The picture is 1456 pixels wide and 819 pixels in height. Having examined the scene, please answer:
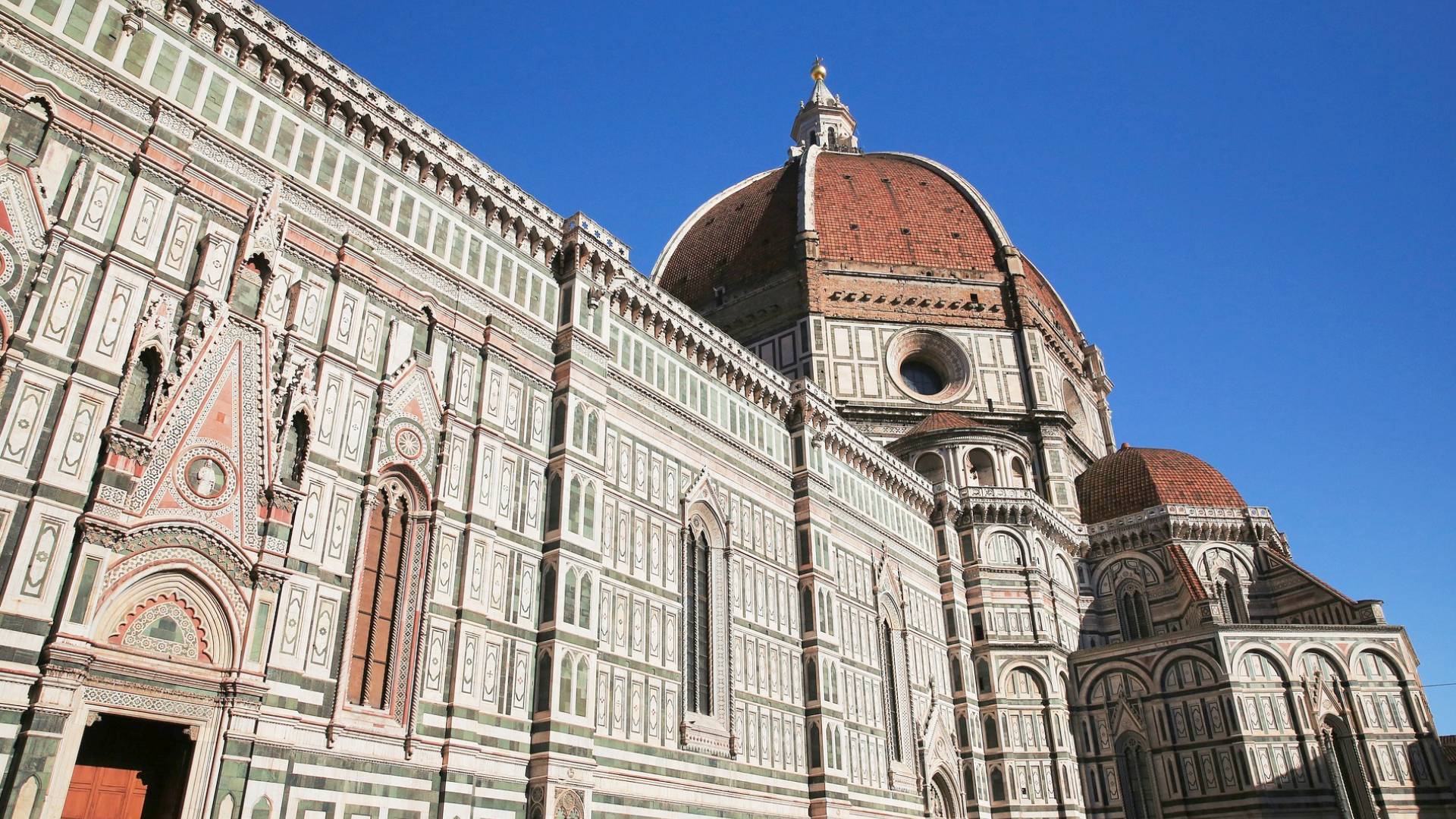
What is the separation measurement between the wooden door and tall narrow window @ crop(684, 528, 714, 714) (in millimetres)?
10374

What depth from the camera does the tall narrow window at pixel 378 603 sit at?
592 inches

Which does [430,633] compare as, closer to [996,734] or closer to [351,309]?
[351,309]

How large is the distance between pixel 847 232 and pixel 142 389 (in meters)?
34.4

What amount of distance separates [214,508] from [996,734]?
23.7m

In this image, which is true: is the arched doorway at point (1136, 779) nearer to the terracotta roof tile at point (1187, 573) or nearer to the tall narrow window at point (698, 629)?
the terracotta roof tile at point (1187, 573)

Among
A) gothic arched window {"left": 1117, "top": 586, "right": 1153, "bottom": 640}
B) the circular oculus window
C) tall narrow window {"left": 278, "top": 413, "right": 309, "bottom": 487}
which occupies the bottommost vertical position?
tall narrow window {"left": 278, "top": 413, "right": 309, "bottom": 487}

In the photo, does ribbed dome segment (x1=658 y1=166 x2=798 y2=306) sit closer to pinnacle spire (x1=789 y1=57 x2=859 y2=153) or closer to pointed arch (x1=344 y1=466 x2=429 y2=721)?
pinnacle spire (x1=789 y1=57 x2=859 y2=153)

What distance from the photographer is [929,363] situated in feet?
136

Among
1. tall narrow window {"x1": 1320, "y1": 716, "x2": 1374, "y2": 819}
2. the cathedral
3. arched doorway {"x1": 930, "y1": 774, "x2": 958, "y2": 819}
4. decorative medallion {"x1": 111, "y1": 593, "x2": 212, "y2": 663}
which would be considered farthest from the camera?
tall narrow window {"x1": 1320, "y1": 716, "x2": 1374, "y2": 819}

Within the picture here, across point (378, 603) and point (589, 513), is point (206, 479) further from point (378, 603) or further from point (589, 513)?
point (589, 513)

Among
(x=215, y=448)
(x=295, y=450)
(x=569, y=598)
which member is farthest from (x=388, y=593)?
(x=215, y=448)

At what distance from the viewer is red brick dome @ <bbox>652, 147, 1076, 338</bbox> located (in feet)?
142

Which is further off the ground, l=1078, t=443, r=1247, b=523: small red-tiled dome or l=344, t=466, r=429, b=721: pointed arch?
l=1078, t=443, r=1247, b=523: small red-tiled dome

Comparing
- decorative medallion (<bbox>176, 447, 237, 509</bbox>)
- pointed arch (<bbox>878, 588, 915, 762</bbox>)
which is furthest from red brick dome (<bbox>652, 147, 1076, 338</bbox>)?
decorative medallion (<bbox>176, 447, 237, 509</bbox>)
